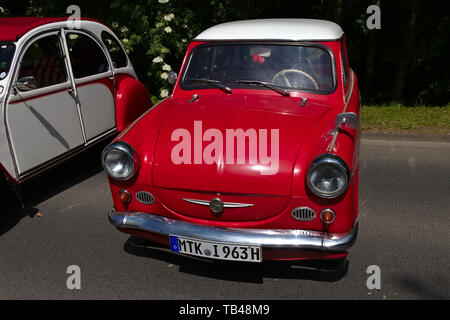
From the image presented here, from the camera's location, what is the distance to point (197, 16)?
1007 cm

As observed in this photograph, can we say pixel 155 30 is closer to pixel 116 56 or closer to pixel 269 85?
pixel 116 56

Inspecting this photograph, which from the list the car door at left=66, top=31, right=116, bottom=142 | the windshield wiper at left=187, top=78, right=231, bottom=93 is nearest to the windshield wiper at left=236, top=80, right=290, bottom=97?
the windshield wiper at left=187, top=78, right=231, bottom=93

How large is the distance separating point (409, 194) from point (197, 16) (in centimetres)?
653

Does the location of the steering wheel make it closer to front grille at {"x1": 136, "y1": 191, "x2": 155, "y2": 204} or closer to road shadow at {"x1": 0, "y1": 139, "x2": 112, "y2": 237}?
front grille at {"x1": 136, "y1": 191, "x2": 155, "y2": 204}

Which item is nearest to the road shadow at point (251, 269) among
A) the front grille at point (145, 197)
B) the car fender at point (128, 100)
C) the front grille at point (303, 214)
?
the front grille at point (145, 197)

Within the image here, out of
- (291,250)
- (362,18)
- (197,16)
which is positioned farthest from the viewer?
(362,18)

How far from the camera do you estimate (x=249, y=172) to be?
324cm

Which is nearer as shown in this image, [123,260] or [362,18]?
[123,260]

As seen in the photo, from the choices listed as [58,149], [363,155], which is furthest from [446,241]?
[58,149]

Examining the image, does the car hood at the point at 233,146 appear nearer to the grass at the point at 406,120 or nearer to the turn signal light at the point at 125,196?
the turn signal light at the point at 125,196

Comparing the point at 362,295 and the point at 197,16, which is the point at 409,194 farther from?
the point at 197,16

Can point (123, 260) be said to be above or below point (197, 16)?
below

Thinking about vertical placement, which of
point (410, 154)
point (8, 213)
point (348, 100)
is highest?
point (348, 100)

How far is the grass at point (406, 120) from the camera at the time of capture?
7.37 meters
